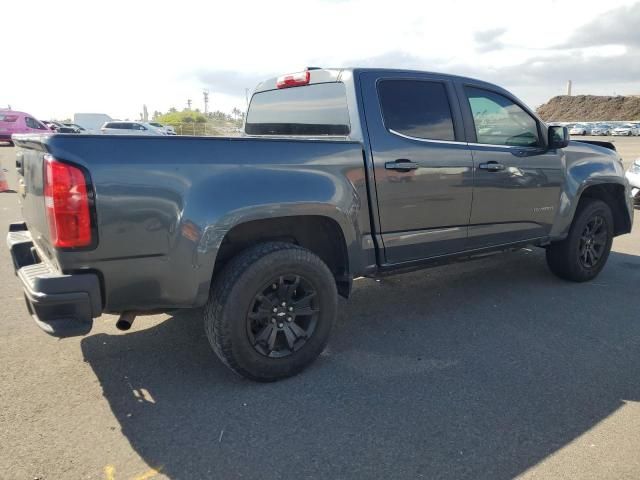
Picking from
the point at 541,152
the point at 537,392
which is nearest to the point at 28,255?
the point at 537,392

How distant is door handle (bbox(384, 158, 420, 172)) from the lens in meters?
3.56

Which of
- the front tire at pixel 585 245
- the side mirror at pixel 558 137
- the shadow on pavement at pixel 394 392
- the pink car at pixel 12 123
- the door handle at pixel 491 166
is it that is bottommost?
the shadow on pavement at pixel 394 392

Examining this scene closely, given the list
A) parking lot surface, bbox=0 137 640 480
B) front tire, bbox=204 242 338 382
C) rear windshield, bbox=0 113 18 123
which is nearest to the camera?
parking lot surface, bbox=0 137 640 480

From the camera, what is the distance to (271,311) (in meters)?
3.17

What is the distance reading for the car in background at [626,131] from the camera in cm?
4916

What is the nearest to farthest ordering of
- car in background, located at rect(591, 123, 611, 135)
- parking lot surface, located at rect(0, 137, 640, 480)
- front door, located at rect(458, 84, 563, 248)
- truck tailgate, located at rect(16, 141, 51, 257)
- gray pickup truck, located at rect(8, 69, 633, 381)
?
parking lot surface, located at rect(0, 137, 640, 480), gray pickup truck, located at rect(8, 69, 633, 381), truck tailgate, located at rect(16, 141, 51, 257), front door, located at rect(458, 84, 563, 248), car in background, located at rect(591, 123, 611, 135)

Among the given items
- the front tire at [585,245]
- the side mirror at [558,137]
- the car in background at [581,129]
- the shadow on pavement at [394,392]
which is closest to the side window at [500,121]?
the side mirror at [558,137]

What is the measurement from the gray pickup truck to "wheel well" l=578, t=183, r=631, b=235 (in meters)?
0.51

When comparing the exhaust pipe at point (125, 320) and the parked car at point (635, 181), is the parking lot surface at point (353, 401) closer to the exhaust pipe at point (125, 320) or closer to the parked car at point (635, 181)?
the exhaust pipe at point (125, 320)

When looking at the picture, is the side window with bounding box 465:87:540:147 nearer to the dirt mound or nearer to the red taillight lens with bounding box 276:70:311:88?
the red taillight lens with bounding box 276:70:311:88

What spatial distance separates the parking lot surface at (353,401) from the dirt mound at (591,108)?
8446 cm

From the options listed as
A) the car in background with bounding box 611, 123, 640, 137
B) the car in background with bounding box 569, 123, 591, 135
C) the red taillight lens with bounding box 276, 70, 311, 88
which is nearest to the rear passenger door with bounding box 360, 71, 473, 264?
the red taillight lens with bounding box 276, 70, 311, 88

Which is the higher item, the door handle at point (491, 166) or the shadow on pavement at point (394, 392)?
the door handle at point (491, 166)

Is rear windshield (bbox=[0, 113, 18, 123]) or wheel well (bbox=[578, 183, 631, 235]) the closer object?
wheel well (bbox=[578, 183, 631, 235])
